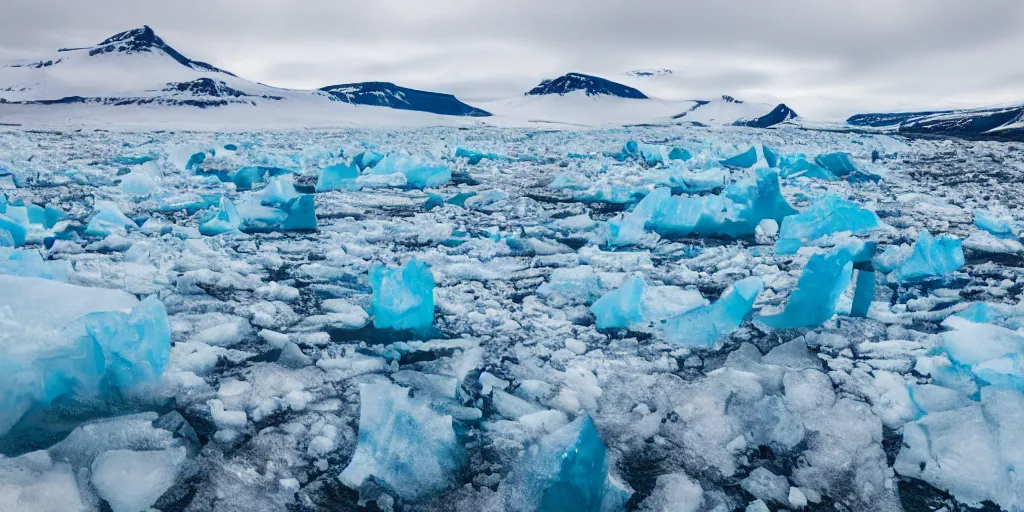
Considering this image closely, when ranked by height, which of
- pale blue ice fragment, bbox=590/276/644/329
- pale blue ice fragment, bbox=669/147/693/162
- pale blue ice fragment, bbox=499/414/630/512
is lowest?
pale blue ice fragment, bbox=499/414/630/512

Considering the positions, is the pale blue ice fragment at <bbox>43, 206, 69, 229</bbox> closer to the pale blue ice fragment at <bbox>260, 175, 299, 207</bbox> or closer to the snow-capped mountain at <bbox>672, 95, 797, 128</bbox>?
the pale blue ice fragment at <bbox>260, 175, 299, 207</bbox>

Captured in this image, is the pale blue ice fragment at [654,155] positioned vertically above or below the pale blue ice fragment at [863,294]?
above

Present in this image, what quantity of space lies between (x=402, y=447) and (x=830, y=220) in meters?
3.02

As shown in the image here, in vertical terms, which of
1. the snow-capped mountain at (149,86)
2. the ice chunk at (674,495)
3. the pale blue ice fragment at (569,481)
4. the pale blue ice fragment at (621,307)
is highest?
the snow-capped mountain at (149,86)

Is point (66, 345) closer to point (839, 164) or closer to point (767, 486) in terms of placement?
point (767, 486)

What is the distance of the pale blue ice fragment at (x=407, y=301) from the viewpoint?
78.8 inches

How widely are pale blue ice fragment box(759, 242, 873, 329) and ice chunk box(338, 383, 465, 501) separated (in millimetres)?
1248

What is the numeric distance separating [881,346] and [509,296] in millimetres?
1260

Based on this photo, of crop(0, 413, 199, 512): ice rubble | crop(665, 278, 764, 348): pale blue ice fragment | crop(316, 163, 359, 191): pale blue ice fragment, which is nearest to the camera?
crop(0, 413, 199, 512): ice rubble

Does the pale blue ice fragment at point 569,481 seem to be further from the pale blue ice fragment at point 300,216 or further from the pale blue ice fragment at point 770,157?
the pale blue ice fragment at point 770,157

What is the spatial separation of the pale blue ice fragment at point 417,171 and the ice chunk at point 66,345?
435 centimetres

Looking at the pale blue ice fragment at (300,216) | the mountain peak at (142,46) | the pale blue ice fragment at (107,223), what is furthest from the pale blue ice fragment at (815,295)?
the mountain peak at (142,46)

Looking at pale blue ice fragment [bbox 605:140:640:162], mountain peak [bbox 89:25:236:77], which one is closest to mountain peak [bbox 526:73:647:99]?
mountain peak [bbox 89:25:236:77]

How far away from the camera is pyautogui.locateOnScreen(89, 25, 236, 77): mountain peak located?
165 ft
